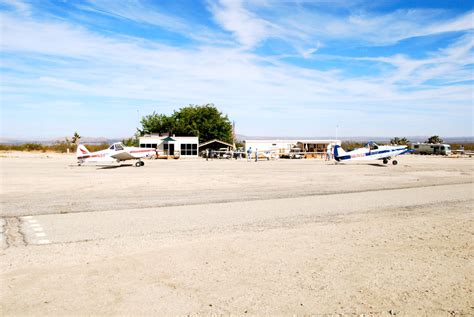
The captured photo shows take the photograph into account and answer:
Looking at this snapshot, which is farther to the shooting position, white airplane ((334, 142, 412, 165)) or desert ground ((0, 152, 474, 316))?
white airplane ((334, 142, 412, 165))

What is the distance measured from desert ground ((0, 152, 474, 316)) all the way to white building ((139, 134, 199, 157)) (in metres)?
38.8

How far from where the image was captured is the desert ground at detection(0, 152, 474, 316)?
4727 mm

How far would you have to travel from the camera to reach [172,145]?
5212cm

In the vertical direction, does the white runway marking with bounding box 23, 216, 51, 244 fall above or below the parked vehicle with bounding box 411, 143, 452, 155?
below

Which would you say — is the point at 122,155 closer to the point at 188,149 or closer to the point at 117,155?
the point at 117,155

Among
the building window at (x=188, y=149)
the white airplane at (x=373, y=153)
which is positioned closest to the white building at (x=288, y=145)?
the building window at (x=188, y=149)

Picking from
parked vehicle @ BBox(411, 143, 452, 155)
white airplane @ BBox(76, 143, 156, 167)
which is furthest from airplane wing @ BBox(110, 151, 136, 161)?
parked vehicle @ BBox(411, 143, 452, 155)

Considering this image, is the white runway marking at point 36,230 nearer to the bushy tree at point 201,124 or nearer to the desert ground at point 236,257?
the desert ground at point 236,257

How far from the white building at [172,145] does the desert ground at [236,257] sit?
127 feet

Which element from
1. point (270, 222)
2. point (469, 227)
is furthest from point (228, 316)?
point (469, 227)

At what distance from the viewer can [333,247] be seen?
7.14 meters

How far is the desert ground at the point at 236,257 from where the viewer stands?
4.73 meters

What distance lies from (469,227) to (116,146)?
2855 cm

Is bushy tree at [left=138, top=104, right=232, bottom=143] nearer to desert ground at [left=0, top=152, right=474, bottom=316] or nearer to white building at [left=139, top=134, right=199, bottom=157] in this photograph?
white building at [left=139, top=134, right=199, bottom=157]
